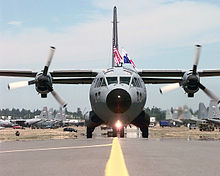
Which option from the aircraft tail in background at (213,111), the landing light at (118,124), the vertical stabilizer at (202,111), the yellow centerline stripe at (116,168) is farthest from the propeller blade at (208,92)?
the vertical stabilizer at (202,111)

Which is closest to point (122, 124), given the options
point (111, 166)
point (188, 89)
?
point (188, 89)

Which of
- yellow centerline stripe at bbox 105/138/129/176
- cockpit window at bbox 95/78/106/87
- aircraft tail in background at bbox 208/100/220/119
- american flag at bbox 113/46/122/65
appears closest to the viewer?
yellow centerline stripe at bbox 105/138/129/176

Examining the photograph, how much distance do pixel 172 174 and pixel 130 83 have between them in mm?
15152

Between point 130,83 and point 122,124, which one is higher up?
point 130,83

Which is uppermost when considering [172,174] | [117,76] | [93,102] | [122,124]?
[117,76]

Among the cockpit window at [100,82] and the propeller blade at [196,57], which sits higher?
the propeller blade at [196,57]

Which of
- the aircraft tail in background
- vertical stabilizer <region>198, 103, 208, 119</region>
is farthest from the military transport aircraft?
vertical stabilizer <region>198, 103, 208, 119</region>

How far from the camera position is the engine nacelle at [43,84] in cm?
2644

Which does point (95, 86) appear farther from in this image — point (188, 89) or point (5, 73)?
point (5, 73)

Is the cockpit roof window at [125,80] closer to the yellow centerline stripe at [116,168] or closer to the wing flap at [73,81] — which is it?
the wing flap at [73,81]

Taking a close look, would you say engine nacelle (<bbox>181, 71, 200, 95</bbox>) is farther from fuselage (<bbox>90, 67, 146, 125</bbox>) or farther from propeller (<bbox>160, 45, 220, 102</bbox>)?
fuselage (<bbox>90, 67, 146, 125</bbox>)

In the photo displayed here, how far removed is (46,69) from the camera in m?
26.8

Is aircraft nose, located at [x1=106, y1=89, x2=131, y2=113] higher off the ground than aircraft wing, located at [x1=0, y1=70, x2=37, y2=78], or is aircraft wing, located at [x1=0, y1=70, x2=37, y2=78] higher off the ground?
aircraft wing, located at [x1=0, y1=70, x2=37, y2=78]

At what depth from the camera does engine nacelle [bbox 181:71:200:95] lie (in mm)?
26250
